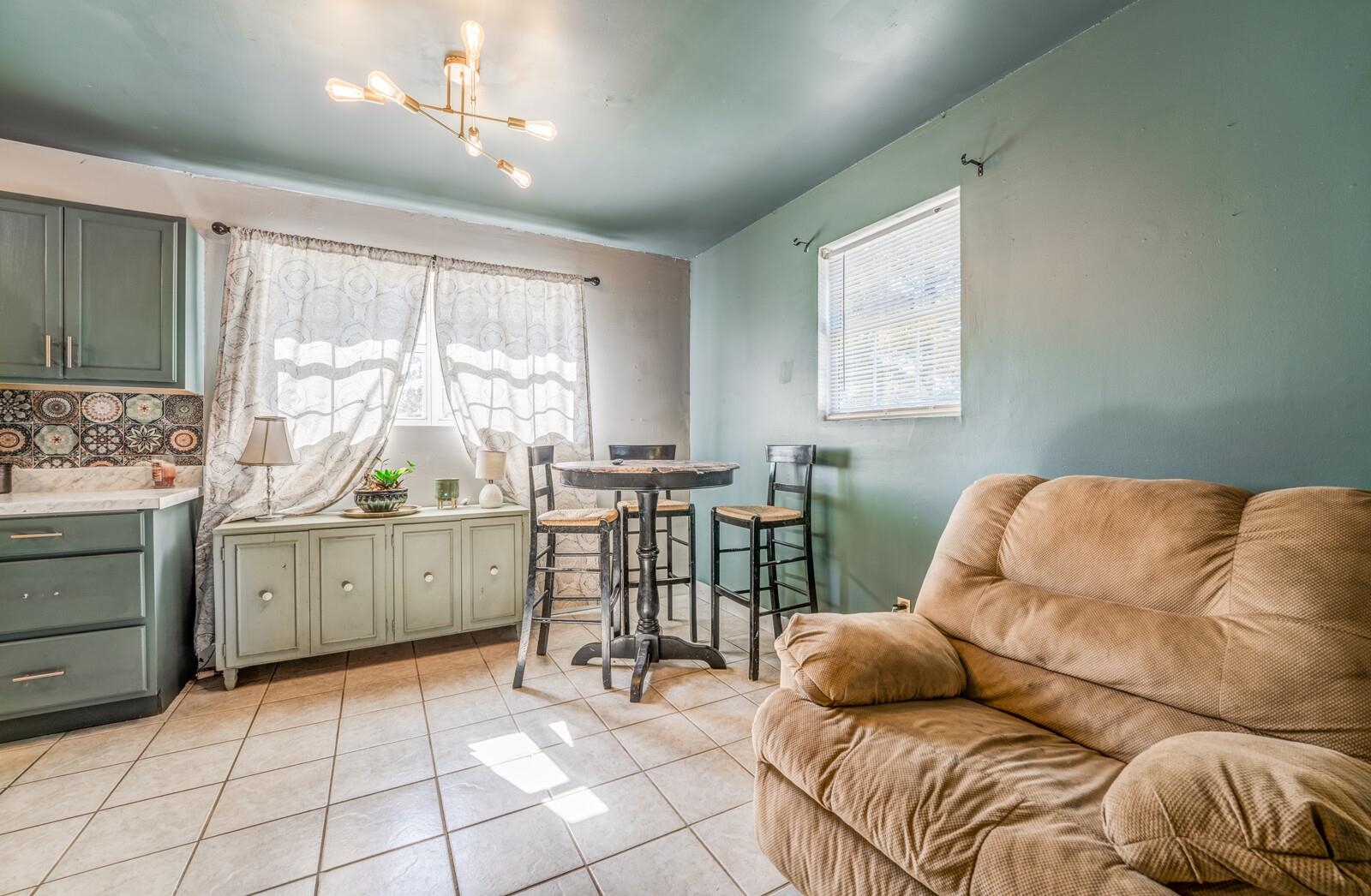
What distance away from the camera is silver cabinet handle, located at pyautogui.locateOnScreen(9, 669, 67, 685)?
209cm

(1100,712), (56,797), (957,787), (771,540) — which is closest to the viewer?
(957,787)

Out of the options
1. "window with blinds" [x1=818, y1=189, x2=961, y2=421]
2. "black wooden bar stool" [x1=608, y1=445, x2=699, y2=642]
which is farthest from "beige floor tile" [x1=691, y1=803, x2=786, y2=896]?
"window with blinds" [x1=818, y1=189, x2=961, y2=421]

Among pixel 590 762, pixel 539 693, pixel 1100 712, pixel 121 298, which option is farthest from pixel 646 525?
pixel 121 298

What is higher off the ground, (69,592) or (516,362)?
(516,362)

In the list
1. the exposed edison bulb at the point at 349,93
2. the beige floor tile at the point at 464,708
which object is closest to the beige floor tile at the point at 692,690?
the beige floor tile at the point at 464,708

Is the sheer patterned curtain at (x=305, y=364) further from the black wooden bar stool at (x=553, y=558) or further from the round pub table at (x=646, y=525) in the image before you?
the round pub table at (x=646, y=525)

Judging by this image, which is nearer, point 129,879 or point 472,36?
point 129,879

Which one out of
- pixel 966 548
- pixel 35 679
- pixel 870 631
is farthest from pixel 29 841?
pixel 966 548

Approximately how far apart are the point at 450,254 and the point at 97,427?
6.44 ft

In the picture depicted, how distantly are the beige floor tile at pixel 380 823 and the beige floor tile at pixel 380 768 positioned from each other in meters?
0.05

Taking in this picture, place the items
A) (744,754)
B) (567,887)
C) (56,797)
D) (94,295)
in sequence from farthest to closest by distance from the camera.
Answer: (94,295) → (744,754) → (56,797) → (567,887)

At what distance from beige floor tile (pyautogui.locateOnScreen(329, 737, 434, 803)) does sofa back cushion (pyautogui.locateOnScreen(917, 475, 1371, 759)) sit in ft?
5.89

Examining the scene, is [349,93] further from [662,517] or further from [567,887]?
[567,887]

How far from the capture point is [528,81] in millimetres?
2258
